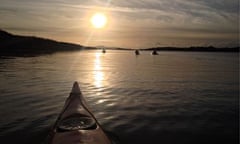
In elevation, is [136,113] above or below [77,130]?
below

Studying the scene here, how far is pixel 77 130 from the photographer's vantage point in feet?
23.6

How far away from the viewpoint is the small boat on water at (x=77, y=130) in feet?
21.8

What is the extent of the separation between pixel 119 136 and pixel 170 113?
3.96 metres

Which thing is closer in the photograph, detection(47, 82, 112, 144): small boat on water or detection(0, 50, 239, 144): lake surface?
detection(47, 82, 112, 144): small boat on water

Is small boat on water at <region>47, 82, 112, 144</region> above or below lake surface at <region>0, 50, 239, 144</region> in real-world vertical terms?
above

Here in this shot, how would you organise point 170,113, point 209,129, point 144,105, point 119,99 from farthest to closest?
point 119,99
point 144,105
point 170,113
point 209,129

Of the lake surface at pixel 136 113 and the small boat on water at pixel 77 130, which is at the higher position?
the small boat on water at pixel 77 130

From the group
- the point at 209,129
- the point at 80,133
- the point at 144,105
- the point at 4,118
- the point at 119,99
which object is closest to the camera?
the point at 80,133

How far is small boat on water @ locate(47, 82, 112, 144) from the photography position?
6.64 metres

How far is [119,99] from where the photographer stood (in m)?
15.0

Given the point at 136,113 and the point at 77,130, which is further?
the point at 136,113

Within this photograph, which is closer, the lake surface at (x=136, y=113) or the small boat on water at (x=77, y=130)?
the small boat on water at (x=77, y=130)

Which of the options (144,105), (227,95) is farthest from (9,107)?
(227,95)

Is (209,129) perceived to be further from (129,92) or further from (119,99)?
(129,92)
